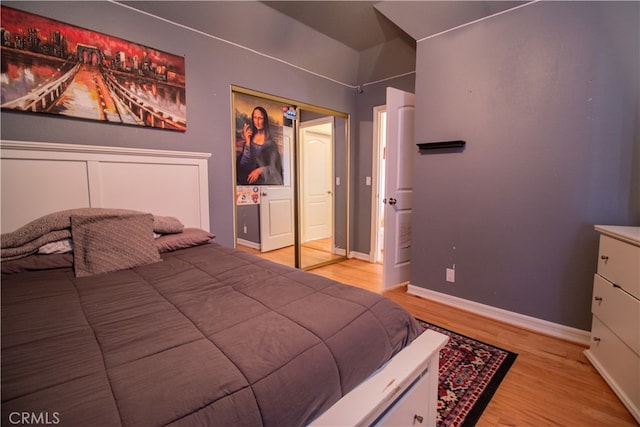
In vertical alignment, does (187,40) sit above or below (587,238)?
above

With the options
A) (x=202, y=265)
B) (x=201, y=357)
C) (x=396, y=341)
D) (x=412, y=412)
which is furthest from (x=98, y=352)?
(x=412, y=412)

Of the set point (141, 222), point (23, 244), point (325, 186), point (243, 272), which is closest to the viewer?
point (243, 272)

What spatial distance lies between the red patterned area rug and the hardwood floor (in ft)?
0.14

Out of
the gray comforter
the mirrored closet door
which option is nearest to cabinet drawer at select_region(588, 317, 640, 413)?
the gray comforter

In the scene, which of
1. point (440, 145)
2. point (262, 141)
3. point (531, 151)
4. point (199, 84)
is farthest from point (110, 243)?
point (531, 151)

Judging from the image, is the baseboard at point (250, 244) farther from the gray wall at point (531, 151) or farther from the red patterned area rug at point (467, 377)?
the red patterned area rug at point (467, 377)

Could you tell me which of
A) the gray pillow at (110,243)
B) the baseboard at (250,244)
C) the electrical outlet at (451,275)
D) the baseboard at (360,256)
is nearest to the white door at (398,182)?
the electrical outlet at (451,275)

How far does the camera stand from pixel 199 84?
2.51m

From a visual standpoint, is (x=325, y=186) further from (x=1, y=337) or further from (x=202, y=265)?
(x=1, y=337)

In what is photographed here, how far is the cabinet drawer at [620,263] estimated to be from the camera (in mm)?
1402

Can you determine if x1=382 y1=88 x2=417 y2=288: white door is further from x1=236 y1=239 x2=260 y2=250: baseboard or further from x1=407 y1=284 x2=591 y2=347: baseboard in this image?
x1=236 y1=239 x2=260 y2=250: baseboard

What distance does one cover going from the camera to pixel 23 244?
1.53 metres

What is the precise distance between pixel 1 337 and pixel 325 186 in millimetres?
3914

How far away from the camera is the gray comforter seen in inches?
23.5
